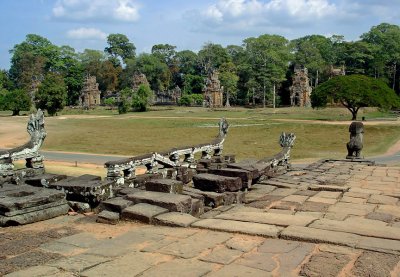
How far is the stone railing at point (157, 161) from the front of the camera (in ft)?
25.5

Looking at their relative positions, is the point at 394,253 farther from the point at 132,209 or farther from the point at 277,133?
the point at 277,133

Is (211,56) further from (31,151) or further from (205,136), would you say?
(31,151)

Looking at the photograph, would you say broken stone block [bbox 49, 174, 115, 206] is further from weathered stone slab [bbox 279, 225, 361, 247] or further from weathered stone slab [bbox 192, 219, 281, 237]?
weathered stone slab [bbox 279, 225, 361, 247]

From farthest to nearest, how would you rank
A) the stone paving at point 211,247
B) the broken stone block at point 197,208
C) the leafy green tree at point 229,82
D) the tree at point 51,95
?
the leafy green tree at point 229,82 < the tree at point 51,95 < the broken stone block at point 197,208 < the stone paving at point 211,247

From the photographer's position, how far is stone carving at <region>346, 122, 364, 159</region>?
1563 cm

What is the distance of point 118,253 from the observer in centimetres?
414

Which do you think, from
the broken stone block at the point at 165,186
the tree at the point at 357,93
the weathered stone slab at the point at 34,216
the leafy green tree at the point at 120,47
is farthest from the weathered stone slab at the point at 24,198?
the leafy green tree at the point at 120,47

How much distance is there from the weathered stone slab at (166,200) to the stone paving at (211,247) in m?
0.27

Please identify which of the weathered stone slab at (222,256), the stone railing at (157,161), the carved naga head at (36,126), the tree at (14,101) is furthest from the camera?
the tree at (14,101)

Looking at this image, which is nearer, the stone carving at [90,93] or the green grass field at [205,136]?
the green grass field at [205,136]

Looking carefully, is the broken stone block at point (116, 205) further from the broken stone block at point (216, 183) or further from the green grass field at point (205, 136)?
the green grass field at point (205, 136)

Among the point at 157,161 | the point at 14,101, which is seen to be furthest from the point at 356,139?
the point at 14,101

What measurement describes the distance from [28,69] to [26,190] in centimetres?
8148

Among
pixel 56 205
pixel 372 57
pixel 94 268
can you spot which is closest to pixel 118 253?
pixel 94 268
